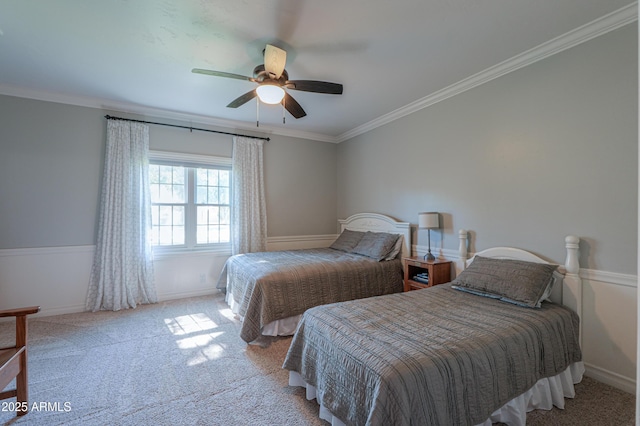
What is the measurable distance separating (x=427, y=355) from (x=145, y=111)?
4.45 meters

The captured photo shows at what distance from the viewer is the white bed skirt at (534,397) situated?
1638 mm

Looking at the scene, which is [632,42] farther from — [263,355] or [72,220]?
[72,220]

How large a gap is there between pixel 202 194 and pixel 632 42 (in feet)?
15.9

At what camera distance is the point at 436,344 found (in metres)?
Answer: 1.49

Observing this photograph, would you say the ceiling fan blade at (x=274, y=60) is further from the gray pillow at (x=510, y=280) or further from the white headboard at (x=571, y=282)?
the white headboard at (x=571, y=282)

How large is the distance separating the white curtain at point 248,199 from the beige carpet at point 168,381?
1.49m

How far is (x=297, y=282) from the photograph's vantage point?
3008 millimetres

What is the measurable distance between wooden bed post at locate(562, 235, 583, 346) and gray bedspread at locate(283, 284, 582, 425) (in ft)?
0.43

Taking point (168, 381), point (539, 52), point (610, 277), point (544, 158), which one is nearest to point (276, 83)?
point (539, 52)

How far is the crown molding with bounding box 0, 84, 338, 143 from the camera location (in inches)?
132

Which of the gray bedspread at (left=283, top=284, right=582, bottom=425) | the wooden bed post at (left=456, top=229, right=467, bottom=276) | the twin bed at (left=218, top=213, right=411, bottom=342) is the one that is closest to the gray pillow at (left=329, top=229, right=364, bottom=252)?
the twin bed at (left=218, top=213, right=411, bottom=342)

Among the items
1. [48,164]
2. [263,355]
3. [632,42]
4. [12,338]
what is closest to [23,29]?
[48,164]

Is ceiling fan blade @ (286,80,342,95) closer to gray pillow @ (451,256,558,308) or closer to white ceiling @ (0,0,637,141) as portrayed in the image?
white ceiling @ (0,0,637,141)

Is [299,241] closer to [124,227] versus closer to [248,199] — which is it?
[248,199]
